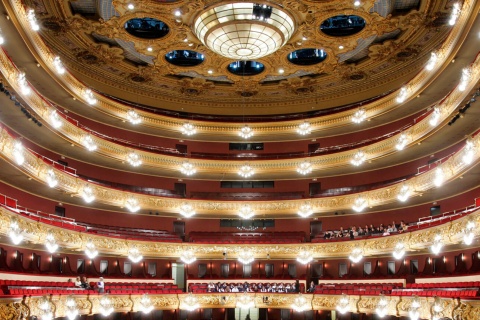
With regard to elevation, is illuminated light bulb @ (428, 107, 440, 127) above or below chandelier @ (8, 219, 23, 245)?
above

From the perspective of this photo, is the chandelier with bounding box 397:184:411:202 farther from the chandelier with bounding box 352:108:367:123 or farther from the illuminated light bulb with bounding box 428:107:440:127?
the chandelier with bounding box 352:108:367:123

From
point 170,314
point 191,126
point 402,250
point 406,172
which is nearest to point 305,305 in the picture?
point 402,250

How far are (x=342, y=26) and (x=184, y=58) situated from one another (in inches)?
317

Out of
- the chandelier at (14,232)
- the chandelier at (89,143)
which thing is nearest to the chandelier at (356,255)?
the chandelier at (89,143)

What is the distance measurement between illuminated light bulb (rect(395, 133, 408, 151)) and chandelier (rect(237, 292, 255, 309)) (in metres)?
9.54

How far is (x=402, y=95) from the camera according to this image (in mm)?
20906

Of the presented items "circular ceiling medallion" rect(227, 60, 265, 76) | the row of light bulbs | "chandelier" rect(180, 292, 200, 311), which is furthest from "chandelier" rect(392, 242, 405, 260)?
"circular ceiling medallion" rect(227, 60, 265, 76)

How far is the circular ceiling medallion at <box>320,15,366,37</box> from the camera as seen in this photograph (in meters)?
20.9

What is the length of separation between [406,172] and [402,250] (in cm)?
551

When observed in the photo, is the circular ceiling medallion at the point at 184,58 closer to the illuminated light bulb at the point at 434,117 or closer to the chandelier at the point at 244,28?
the chandelier at the point at 244,28

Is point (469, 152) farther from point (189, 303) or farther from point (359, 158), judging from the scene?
point (189, 303)

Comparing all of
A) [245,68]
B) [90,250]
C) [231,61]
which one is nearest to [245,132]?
[245,68]

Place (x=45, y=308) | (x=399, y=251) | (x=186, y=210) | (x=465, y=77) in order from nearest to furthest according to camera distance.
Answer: (x=45, y=308), (x=465, y=77), (x=399, y=251), (x=186, y=210)

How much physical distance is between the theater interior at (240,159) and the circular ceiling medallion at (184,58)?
0.08 metres
